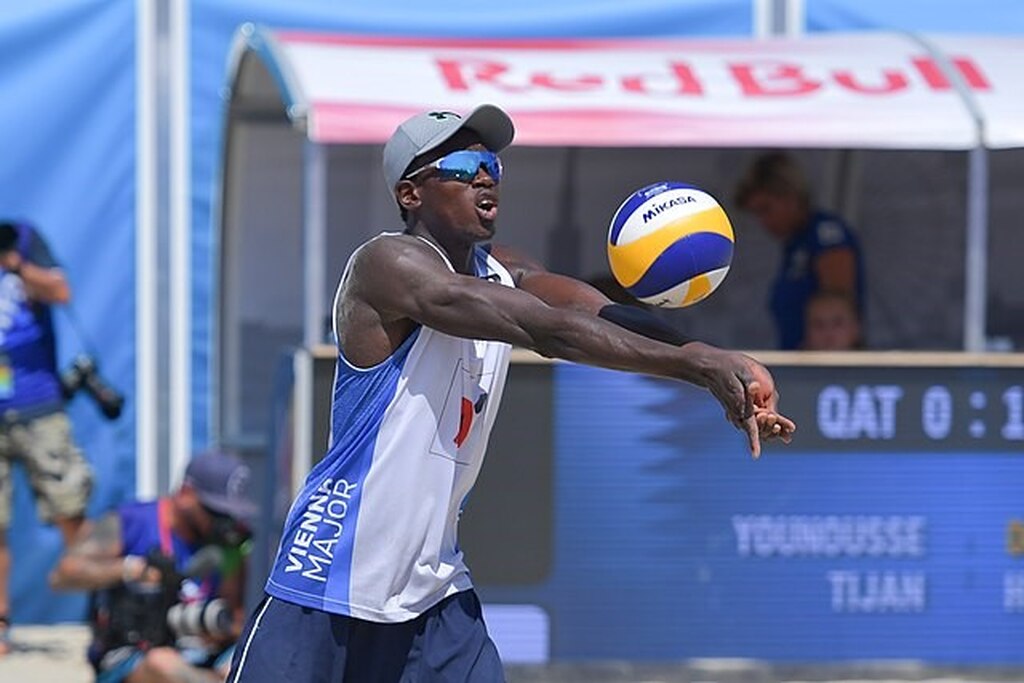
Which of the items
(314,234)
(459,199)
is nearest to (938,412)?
(314,234)

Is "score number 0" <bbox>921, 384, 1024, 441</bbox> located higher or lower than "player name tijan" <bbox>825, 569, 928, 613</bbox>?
higher

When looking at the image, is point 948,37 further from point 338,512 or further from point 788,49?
point 338,512

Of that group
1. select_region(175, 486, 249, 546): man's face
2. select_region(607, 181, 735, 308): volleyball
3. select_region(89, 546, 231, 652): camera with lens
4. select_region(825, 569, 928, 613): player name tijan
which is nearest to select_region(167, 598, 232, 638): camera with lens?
select_region(89, 546, 231, 652): camera with lens

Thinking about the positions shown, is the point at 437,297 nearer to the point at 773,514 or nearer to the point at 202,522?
the point at 202,522

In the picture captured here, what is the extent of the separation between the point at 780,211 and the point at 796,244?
0.16m

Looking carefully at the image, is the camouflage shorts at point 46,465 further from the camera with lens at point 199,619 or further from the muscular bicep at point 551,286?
the muscular bicep at point 551,286

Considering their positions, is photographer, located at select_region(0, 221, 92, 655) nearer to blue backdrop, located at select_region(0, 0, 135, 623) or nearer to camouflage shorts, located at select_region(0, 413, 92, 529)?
camouflage shorts, located at select_region(0, 413, 92, 529)

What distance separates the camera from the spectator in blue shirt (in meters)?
8.48

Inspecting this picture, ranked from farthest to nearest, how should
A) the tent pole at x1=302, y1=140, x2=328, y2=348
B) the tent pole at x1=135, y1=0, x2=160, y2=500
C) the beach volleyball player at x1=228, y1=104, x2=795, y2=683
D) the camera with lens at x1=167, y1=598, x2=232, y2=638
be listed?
the tent pole at x1=135, y1=0, x2=160, y2=500 → the tent pole at x1=302, y1=140, x2=328, y2=348 → the camera with lens at x1=167, y1=598, x2=232, y2=638 → the beach volleyball player at x1=228, y1=104, x2=795, y2=683

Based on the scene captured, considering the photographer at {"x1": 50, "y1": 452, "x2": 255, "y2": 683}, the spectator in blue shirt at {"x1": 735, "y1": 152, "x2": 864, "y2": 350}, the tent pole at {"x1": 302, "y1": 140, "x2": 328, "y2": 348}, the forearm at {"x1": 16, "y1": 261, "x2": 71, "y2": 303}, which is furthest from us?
the forearm at {"x1": 16, "y1": 261, "x2": 71, "y2": 303}

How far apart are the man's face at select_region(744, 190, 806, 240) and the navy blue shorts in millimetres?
4577

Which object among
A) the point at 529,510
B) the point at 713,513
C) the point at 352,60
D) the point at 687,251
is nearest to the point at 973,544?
the point at 713,513

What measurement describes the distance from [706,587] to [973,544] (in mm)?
975

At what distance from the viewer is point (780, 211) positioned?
343 inches
